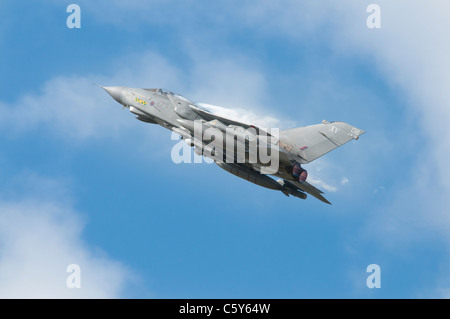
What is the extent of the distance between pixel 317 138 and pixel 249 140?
2443mm

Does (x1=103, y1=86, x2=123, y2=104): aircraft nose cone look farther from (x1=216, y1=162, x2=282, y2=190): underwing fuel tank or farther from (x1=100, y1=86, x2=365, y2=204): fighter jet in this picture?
(x1=216, y1=162, x2=282, y2=190): underwing fuel tank

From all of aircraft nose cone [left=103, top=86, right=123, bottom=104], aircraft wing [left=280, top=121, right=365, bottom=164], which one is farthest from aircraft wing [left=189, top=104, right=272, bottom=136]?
aircraft nose cone [left=103, top=86, right=123, bottom=104]

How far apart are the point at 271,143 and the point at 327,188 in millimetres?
3324

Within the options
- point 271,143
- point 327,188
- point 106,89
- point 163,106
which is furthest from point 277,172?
point 106,89

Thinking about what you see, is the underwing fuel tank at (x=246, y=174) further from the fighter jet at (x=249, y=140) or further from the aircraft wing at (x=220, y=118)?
the aircraft wing at (x=220, y=118)

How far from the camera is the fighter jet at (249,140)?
781 inches

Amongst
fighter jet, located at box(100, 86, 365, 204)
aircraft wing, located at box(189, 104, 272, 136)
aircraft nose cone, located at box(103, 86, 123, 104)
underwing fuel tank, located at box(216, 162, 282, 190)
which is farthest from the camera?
aircraft nose cone, located at box(103, 86, 123, 104)

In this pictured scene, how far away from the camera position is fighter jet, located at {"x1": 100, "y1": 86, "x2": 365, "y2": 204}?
19844 millimetres

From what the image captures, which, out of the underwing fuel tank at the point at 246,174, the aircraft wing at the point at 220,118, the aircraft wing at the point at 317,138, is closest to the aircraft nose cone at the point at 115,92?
the aircraft wing at the point at 220,118

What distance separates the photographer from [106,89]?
22953 millimetres

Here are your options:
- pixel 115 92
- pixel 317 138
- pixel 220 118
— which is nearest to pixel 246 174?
pixel 220 118

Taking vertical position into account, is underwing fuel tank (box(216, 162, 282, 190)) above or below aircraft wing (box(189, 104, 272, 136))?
below

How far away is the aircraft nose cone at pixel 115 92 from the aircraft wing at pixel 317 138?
22.3ft
